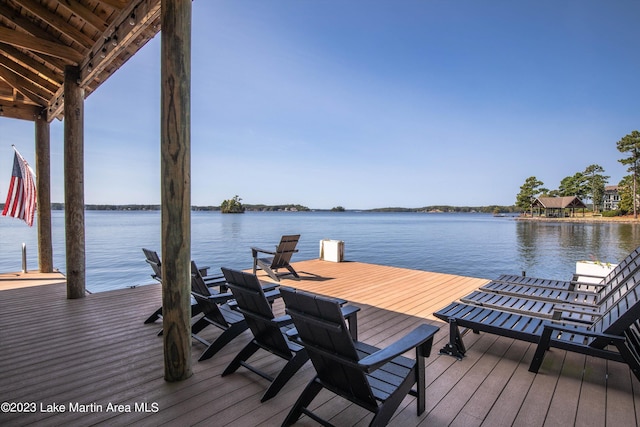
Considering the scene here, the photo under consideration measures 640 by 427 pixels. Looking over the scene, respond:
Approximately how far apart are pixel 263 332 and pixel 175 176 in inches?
51.6

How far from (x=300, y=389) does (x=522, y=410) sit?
148 centimetres

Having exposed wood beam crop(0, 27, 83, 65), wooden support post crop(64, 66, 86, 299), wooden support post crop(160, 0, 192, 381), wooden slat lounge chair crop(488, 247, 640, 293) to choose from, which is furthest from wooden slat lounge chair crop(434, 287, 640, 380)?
exposed wood beam crop(0, 27, 83, 65)

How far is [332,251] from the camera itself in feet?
27.1

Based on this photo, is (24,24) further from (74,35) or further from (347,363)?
(347,363)

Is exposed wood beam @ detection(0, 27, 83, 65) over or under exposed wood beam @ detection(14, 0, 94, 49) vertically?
under

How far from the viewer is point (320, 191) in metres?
55.0

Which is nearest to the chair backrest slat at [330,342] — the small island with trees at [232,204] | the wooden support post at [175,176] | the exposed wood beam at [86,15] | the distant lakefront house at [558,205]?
the wooden support post at [175,176]

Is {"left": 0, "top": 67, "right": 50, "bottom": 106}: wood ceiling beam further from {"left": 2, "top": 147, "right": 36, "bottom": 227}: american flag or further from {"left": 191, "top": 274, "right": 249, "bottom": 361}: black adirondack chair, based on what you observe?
{"left": 191, "top": 274, "right": 249, "bottom": 361}: black adirondack chair

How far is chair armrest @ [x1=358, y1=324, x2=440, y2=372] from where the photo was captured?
1456 mm

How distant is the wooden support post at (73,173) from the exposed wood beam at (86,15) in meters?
1.09

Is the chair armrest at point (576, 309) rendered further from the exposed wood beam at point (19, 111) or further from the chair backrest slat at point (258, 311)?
the exposed wood beam at point (19, 111)

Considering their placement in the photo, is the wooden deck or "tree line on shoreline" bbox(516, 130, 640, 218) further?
"tree line on shoreline" bbox(516, 130, 640, 218)

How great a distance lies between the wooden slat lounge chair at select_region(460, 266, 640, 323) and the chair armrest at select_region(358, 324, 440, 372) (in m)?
1.72

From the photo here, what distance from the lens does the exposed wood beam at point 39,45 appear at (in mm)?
3486
